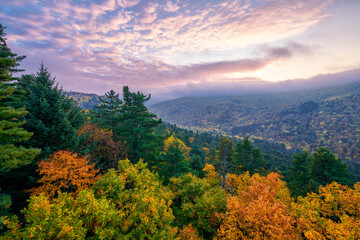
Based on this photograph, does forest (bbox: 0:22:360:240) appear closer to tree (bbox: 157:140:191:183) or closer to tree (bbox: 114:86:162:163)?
tree (bbox: 157:140:191:183)

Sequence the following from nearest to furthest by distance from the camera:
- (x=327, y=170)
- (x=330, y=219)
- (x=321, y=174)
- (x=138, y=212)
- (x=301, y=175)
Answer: (x=138, y=212) < (x=330, y=219) < (x=327, y=170) < (x=321, y=174) < (x=301, y=175)

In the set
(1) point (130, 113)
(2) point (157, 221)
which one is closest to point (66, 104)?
(1) point (130, 113)

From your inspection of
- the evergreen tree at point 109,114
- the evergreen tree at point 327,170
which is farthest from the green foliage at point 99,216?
the evergreen tree at point 327,170

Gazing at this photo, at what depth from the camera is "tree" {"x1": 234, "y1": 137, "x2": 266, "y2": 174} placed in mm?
37375

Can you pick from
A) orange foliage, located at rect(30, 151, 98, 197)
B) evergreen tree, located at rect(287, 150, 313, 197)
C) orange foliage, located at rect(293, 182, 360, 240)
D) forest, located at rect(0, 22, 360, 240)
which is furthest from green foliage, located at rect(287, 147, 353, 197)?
orange foliage, located at rect(30, 151, 98, 197)

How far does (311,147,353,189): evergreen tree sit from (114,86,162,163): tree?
2921 cm

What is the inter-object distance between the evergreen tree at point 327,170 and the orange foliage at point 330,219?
1104cm

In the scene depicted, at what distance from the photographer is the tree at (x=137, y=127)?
81.0 feet

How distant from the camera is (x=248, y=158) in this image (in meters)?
37.7

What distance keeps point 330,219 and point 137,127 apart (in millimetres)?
25055

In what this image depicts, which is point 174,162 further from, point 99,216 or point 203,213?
point 99,216

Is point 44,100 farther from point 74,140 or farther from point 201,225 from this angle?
point 201,225

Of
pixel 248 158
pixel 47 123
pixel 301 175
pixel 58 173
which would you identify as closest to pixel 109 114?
pixel 47 123

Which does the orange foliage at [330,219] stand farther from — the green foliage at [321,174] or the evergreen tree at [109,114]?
the evergreen tree at [109,114]
